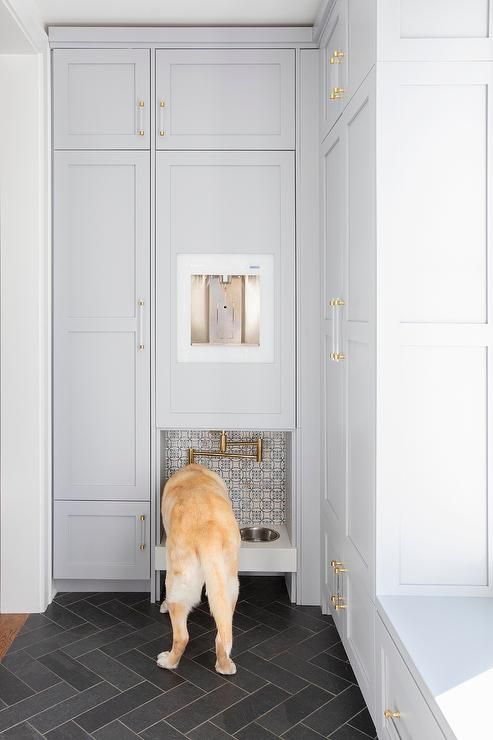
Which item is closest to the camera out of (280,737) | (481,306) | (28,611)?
(481,306)

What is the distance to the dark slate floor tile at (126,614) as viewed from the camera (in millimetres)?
2953

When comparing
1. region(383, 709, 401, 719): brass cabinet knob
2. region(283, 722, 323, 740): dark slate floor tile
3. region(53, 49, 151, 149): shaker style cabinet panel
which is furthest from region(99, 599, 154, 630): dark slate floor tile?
region(53, 49, 151, 149): shaker style cabinet panel


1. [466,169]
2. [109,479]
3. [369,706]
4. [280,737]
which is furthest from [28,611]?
[466,169]

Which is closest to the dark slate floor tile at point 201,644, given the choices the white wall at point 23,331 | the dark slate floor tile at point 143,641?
the dark slate floor tile at point 143,641

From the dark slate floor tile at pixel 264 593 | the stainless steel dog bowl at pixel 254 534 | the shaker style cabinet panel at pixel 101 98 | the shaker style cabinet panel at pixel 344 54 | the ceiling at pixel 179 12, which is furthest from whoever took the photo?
the stainless steel dog bowl at pixel 254 534

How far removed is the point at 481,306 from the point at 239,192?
1523mm

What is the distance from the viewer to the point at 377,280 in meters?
1.98

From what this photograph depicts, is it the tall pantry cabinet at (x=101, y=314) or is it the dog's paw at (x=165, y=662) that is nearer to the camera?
the dog's paw at (x=165, y=662)

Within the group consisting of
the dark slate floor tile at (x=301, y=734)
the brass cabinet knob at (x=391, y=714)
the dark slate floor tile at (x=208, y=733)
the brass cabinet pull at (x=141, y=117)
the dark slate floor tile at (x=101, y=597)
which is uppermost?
the brass cabinet pull at (x=141, y=117)

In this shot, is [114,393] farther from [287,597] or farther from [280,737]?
[280,737]

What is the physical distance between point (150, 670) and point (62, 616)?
2.18 feet

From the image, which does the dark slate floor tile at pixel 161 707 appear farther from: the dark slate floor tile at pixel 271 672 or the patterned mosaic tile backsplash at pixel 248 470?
the patterned mosaic tile backsplash at pixel 248 470

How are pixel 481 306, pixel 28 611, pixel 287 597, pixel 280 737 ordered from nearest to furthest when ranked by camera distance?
1. pixel 481 306
2. pixel 280 737
3. pixel 28 611
4. pixel 287 597

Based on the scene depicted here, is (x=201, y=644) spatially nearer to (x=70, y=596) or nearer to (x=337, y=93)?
(x=70, y=596)
